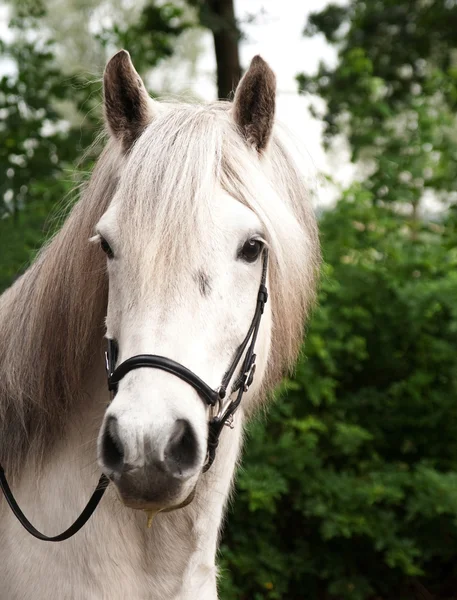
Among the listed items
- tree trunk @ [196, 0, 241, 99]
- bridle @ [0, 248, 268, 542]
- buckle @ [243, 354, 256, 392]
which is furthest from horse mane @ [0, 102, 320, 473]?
tree trunk @ [196, 0, 241, 99]

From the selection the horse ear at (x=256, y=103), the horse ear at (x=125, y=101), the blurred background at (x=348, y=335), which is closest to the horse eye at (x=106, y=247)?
the horse ear at (x=125, y=101)

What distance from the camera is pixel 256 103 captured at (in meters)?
2.04

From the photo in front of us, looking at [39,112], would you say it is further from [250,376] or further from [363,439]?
[250,376]

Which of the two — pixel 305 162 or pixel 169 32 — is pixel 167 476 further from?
pixel 169 32

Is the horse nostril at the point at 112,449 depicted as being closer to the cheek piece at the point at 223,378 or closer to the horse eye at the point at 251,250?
the cheek piece at the point at 223,378

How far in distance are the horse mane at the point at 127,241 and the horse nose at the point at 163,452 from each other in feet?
1.68

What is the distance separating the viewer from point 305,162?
2.39 meters

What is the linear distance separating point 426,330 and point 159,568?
3.28 meters

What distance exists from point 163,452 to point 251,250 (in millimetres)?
626

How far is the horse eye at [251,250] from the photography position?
184 centimetres

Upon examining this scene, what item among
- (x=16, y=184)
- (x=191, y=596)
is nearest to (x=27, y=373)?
(x=191, y=596)

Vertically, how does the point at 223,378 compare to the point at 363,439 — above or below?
above

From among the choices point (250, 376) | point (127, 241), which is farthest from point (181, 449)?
point (127, 241)

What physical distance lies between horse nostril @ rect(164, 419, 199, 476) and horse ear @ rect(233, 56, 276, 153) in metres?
0.94
